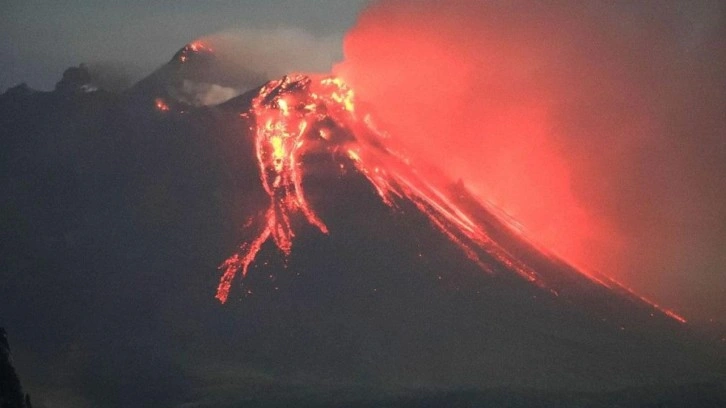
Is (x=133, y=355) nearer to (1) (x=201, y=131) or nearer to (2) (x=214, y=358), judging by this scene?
(2) (x=214, y=358)

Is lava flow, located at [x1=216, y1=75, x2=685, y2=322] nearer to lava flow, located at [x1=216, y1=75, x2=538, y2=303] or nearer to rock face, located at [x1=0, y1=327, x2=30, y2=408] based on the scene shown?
lava flow, located at [x1=216, y1=75, x2=538, y2=303]

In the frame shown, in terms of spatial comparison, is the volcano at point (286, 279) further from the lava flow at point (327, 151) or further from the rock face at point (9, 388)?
the rock face at point (9, 388)

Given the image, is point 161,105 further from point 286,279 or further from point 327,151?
point 286,279

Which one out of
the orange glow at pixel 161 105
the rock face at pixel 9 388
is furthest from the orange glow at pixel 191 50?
the rock face at pixel 9 388

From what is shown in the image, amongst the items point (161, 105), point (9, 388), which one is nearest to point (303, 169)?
point (161, 105)

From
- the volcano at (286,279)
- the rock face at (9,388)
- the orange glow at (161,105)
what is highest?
the orange glow at (161,105)

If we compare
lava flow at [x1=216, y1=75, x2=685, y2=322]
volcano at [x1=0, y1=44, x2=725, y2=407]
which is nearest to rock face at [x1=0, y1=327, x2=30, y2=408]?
volcano at [x1=0, y1=44, x2=725, y2=407]
